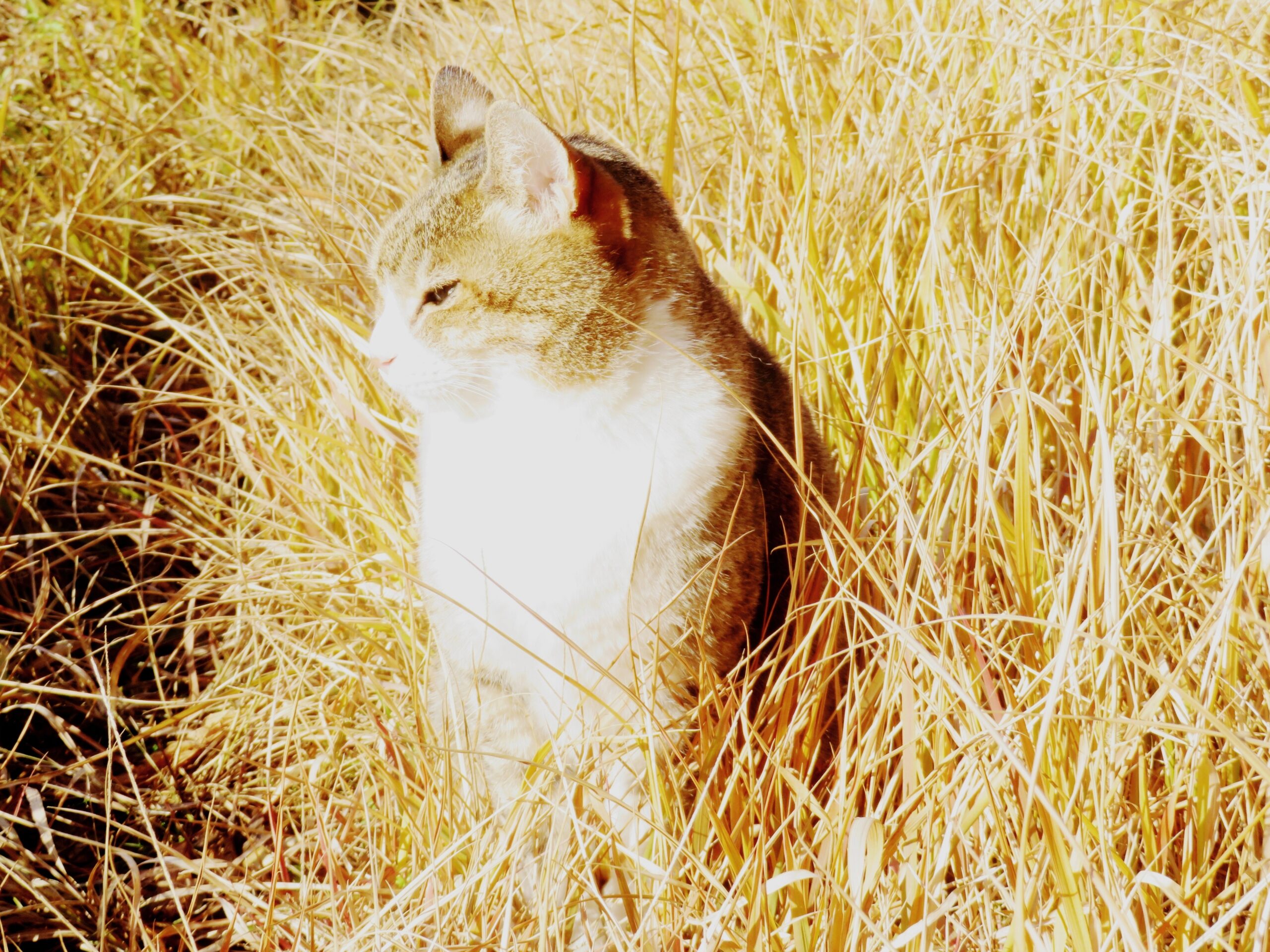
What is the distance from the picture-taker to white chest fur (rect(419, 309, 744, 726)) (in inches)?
61.2

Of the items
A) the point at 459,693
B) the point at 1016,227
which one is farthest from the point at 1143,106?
the point at 459,693

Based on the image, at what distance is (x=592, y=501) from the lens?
5.10ft

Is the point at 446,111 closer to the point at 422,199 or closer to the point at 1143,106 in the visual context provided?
the point at 422,199

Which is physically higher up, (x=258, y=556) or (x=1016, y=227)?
(x=1016, y=227)

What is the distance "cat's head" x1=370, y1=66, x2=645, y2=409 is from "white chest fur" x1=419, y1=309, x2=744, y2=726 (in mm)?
56

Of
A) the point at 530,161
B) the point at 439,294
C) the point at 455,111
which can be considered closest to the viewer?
the point at 530,161

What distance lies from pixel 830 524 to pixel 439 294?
714 mm

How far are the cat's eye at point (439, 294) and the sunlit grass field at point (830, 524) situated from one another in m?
0.43

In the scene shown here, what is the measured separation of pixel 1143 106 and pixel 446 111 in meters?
1.21

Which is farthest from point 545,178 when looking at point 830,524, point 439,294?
point 830,524

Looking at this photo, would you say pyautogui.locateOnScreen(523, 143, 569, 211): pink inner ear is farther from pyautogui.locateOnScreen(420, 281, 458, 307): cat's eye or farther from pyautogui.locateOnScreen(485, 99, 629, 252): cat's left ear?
pyautogui.locateOnScreen(420, 281, 458, 307): cat's eye

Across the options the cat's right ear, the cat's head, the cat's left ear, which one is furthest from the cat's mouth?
the cat's right ear

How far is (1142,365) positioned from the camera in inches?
67.0

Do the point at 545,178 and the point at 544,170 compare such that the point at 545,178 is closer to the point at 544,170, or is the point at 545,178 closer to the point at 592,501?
the point at 544,170
